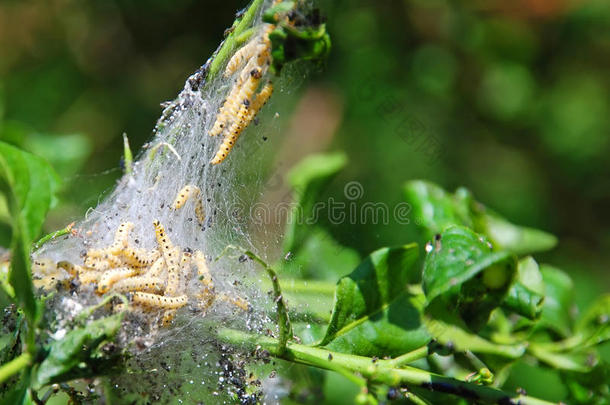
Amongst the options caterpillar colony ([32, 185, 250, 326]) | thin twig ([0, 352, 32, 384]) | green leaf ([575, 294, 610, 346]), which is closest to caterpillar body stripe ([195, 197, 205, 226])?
caterpillar colony ([32, 185, 250, 326])

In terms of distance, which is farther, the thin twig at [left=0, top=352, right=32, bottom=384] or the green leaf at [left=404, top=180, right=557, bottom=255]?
the green leaf at [left=404, top=180, right=557, bottom=255]

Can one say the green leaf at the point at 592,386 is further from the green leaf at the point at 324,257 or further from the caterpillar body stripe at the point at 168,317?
the caterpillar body stripe at the point at 168,317

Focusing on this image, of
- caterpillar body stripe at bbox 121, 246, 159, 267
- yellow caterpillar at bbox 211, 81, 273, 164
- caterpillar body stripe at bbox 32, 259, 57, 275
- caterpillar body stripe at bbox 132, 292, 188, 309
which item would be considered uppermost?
yellow caterpillar at bbox 211, 81, 273, 164

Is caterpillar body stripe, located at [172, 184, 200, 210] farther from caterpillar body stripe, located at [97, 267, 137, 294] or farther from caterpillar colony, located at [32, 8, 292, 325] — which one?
caterpillar body stripe, located at [97, 267, 137, 294]

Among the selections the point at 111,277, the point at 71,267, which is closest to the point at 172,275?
the point at 111,277

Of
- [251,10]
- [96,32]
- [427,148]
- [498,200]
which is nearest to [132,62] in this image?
[96,32]

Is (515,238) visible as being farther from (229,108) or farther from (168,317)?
(168,317)

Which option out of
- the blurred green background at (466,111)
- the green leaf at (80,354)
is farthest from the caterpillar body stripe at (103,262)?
the blurred green background at (466,111)

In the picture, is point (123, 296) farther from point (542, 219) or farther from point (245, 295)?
point (542, 219)
